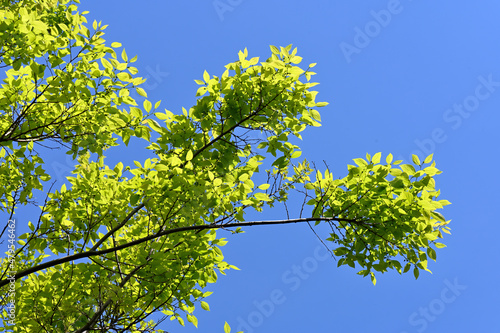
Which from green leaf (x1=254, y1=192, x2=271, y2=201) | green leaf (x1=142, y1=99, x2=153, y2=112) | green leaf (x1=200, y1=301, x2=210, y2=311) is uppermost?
green leaf (x1=142, y1=99, x2=153, y2=112)

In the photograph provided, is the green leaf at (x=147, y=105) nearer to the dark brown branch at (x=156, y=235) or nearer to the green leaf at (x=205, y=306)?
the dark brown branch at (x=156, y=235)

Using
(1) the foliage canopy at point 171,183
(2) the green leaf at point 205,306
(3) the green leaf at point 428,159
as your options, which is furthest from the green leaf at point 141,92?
(3) the green leaf at point 428,159

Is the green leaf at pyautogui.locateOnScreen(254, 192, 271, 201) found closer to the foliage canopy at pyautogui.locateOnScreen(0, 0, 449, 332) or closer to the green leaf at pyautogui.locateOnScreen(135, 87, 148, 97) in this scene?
the foliage canopy at pyautogui.locateOnScreen(0, 0, 449, 332)

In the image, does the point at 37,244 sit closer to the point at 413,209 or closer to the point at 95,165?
the point at 95,165

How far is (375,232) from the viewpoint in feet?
12.7

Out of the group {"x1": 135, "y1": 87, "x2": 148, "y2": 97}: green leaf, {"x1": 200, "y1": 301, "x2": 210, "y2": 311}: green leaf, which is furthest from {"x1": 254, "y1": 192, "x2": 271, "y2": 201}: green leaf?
{"x1": 200, "y1": 301, "x2": 210, "y2": 311}: green leaf

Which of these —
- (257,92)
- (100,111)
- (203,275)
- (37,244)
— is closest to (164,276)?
(203,275)

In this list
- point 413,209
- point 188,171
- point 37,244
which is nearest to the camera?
point 413,209

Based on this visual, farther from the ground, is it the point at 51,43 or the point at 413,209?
the point at 51,43

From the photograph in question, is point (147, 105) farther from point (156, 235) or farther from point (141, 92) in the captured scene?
point (156, 235)

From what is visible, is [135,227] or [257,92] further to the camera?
[135,227]

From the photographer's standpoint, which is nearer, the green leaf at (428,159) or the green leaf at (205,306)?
the green leaf at (428,159)

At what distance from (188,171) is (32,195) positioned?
8.82ft

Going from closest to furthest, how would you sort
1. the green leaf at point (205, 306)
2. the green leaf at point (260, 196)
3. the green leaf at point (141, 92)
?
the green leaf at point (260, 196), the green leaf at point (141, 92), the green leaf at point (205, 306)
